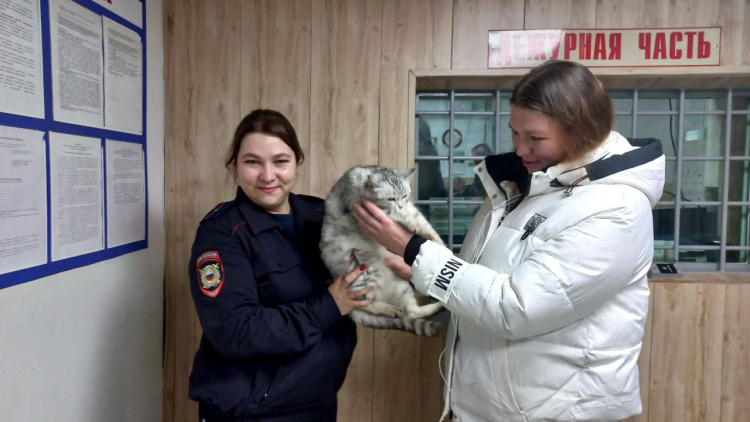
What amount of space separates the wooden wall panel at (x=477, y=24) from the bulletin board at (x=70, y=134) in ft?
5.06

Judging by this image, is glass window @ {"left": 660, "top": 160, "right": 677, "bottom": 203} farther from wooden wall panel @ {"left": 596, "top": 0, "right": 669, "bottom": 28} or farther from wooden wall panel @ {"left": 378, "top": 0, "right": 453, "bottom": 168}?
wooden wall panel @ {"left": 378, "top": 0, "right": 453, "bottom": 168}

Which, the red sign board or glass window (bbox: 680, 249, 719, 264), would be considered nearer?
the red sign board

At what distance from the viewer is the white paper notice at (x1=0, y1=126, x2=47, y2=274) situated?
139 centimetres

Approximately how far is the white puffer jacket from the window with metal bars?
1.14 m

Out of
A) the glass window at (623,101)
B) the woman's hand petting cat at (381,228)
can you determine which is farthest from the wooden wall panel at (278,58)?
the glass window at (623,101)

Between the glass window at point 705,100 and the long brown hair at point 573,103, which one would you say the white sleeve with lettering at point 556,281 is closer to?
the long brown hair at point 573,103

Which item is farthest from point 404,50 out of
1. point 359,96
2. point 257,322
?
point 257,322

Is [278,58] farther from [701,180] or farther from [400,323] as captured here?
[701,180]

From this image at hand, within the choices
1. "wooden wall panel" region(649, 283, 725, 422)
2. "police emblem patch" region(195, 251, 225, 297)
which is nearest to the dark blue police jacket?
"police emblem patch" region(195, 251, 225, 297)

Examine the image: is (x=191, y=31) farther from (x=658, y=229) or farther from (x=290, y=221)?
(x=658, y=229)

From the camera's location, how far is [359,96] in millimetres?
2336

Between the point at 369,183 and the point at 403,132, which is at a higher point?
the point at 403,132

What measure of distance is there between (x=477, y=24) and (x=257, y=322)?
1.79 metres

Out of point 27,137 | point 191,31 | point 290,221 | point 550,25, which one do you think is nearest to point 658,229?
point 550,25
